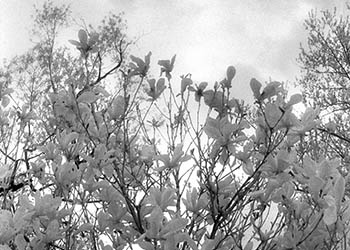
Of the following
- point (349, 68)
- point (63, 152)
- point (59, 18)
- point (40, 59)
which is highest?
point (59, 18)

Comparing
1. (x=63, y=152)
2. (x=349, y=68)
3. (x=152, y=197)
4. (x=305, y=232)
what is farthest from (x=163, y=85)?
(x=349, y=68)

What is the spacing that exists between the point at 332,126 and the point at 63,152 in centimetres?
84

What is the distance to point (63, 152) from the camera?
1.26 meters

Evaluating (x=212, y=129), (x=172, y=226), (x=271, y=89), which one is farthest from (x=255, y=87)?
(x=172, y=226)

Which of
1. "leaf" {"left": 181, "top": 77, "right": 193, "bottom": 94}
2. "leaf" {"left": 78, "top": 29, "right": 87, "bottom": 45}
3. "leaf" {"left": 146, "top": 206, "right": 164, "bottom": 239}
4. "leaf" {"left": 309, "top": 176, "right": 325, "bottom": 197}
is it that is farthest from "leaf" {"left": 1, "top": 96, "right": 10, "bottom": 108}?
"leaf" {"left": 309, "top": 176, "right": 325, "bottom": 197}

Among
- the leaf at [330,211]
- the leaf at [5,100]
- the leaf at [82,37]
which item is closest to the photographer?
the leaf at [330,211]

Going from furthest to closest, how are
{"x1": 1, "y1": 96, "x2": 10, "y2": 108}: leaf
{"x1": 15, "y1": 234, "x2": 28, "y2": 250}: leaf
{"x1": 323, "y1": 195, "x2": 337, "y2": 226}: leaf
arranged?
{"x1": 1, "y1": 96, "x2": 10, "y2": 108}: leaf < {"x1": 15, "y1": 234, "x2": 28, "y2": 250}: leaf < {"x1": 323, "y1": 195, "x2": 337, "y2": 226}: leaf

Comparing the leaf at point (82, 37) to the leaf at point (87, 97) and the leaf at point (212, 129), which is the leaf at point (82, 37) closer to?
the leaf at point (87, 97)

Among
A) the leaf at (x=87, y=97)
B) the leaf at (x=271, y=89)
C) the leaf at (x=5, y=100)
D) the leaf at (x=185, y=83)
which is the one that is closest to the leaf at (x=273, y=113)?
the leaf at (x=271, y=89)

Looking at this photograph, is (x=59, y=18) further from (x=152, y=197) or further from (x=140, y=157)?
(x=152, y=197)

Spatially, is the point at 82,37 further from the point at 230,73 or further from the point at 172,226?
the point at 172,226

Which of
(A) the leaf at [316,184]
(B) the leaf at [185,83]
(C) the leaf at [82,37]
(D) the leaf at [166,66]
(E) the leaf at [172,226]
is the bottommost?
(A) the leaf at [316,184]

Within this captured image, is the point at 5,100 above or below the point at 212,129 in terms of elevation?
above

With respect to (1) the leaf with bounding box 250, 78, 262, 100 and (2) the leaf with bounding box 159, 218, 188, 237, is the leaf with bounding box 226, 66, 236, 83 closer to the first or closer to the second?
(1) the leaf with bounding box 250, 78, 262, 100
